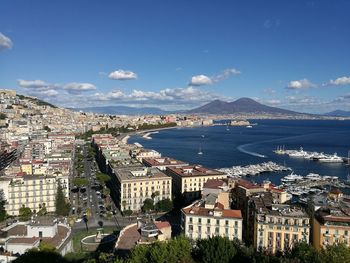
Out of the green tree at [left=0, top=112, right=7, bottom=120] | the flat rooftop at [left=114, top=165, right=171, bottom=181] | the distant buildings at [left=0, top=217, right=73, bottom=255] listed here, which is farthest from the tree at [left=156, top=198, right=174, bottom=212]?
the green tree at [left=0, top=112, right=7, bottom=120]

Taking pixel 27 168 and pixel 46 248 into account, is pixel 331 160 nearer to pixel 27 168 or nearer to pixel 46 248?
pixel 27 168

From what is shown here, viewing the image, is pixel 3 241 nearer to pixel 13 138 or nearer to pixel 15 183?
pixel 15 183

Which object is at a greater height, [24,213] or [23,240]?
[23,240]

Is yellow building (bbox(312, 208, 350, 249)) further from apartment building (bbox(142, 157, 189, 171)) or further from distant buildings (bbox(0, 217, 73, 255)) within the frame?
apartment building (bbox(142, 157, 189, 171))

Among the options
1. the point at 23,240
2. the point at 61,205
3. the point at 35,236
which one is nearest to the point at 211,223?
the point at 35,236

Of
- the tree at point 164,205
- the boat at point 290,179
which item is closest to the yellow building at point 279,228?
the tree at point 164,205

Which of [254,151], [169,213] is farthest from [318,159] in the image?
[169,213]
